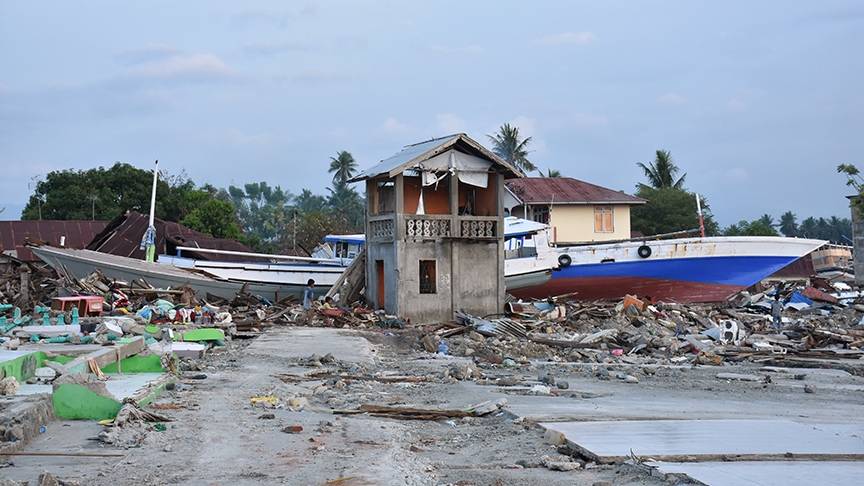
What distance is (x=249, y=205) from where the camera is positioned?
106 m

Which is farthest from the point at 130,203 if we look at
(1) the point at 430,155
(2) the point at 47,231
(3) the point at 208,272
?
(1) the point at 430,155

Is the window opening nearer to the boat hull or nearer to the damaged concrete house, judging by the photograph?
the damaged concrete house

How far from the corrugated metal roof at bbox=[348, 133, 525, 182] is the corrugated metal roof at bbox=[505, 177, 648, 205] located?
16680mm

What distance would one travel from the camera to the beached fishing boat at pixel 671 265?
33.0m

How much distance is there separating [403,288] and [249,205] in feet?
288

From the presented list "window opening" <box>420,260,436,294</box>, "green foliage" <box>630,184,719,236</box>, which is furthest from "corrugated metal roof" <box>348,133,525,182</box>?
"green foliage" <box>630,184,719,236</box>

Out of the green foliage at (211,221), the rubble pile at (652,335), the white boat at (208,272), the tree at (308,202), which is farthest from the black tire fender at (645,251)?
the tree at (308,202)

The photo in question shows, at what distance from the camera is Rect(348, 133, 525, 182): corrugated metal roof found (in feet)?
76.0

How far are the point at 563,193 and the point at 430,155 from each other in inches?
820

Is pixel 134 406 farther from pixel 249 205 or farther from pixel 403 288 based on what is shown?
pixel 249 205

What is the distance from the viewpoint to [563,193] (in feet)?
141

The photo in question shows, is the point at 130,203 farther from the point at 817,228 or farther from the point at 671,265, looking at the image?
the point at 817,228

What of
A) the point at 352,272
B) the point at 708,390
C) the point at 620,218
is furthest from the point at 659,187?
the point at 708,390

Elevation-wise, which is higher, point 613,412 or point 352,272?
point 352,272
